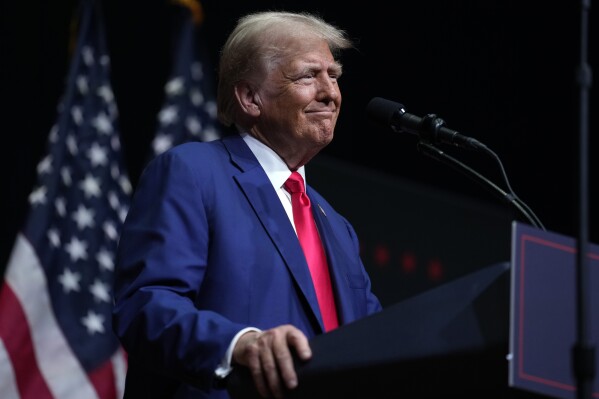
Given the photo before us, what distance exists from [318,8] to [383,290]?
139cm

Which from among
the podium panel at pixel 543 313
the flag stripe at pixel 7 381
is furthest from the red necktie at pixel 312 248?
the flag stripe at pixel 7 381

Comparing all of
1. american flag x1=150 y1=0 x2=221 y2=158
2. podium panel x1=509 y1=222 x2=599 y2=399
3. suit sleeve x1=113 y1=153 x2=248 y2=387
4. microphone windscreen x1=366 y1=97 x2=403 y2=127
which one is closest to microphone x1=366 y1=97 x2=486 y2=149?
microphone windscreen x1=366 y1=97 x2=403 y2=127

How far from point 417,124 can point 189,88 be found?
2.68m

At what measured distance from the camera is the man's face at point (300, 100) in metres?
2.17

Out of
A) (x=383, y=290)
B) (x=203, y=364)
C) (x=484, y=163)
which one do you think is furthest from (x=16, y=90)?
(x=203, y=364)

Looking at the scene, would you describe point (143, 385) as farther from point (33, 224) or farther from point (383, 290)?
point (383, 290)

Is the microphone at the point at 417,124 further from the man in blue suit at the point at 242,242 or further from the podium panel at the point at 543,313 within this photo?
the podium panel at the point at 543,313

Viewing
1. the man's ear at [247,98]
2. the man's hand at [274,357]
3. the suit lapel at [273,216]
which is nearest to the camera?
the man's hand at [274,357]

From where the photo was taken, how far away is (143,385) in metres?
1.81

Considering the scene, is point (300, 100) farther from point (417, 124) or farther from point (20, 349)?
point (20, 349)

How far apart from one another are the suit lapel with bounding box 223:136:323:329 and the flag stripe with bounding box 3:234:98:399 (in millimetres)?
1880

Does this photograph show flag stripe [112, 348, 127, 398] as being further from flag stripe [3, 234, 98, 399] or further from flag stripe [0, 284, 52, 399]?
flag stripe [0, 284, 52, 399]

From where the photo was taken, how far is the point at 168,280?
1.71m

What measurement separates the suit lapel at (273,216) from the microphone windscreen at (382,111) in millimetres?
272
